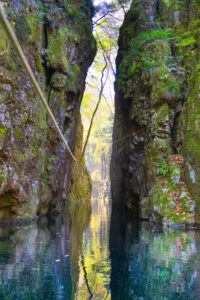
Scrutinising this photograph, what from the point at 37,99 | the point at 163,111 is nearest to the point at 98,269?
the point at 37,99

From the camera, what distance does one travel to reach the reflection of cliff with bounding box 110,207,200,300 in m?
2.68

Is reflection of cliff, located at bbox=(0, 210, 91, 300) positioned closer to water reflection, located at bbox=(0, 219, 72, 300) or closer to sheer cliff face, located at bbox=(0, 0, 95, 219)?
water reflection, located at bbox=(0, 219, 72, 300)

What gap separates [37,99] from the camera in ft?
30.7

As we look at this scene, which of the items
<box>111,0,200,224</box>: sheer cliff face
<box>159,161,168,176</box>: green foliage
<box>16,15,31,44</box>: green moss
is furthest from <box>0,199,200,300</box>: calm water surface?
<box>16,15,31,44</box>: green moss

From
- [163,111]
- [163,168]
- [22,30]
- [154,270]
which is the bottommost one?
[154,270]

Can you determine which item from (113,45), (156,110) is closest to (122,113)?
(156,110)

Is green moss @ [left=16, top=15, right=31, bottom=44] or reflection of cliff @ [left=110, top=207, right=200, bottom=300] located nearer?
reflection of cliff @ [left=110, top=207, right=200, bottom=300]

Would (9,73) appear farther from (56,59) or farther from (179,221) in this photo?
(179,221)

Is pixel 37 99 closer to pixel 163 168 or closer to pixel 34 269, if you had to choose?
pixel 163 168

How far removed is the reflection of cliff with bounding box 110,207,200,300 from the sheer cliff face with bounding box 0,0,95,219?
13.8 feet

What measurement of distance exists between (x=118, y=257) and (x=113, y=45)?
62.8 ft

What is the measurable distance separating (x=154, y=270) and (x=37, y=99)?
754 centimetres

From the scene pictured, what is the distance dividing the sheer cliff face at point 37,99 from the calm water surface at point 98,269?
296 centimetres

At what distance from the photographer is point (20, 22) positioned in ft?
27.3
